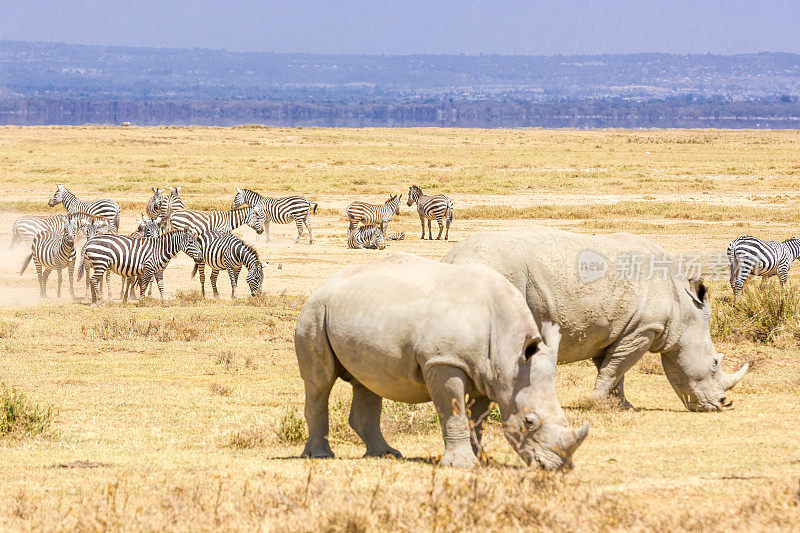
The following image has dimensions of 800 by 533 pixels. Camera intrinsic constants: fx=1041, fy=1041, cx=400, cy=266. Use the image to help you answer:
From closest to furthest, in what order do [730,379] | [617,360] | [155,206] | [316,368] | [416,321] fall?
[416,321], [316,368], [617,360], [730,379], [155,206]

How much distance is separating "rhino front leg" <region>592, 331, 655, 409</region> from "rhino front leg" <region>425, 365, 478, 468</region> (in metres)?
3.11

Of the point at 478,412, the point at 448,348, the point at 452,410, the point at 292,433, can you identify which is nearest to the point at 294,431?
the point at 292,433

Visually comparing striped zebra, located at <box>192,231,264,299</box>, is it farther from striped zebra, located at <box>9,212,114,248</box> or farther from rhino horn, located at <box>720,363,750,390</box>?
rhino horn, located at <box>720,363,750,390</box>

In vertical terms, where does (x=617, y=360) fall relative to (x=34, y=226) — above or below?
above

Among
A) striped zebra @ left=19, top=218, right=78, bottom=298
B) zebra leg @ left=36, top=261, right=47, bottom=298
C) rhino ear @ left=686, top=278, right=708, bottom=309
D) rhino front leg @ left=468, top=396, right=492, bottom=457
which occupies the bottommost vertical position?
zebra leg @ left=36, top=261, right=47, bottom=298

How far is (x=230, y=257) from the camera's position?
20547 mm

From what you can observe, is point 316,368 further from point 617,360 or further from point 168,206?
point 168,206

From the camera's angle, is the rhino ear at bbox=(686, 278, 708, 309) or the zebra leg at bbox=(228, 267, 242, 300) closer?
the rhino ear at bbox=(686, 278, 708, 309)

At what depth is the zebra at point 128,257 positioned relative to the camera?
1911 cm

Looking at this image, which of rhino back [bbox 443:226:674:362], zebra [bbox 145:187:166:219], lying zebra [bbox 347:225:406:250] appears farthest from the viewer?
zebra [bbox 145:187:166:219]

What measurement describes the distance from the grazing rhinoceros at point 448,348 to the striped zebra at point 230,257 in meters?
12.4

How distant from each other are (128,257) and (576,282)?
38.0ft

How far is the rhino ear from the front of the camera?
34.6 feet

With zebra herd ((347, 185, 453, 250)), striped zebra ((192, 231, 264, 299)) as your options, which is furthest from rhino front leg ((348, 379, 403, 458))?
zebra herd ((347, 185, 453, 250))
